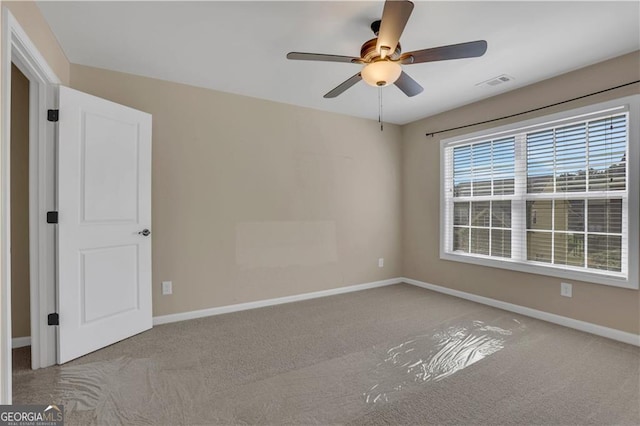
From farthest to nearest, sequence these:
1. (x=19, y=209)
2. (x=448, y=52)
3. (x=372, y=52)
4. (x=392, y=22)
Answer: (x=19, y=209), (x=372, y=52), (x=448, y=52), (x=392, y=22)

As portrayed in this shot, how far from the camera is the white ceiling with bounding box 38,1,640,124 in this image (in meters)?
2.05

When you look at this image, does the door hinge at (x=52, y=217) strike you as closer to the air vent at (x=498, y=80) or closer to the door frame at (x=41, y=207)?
the door frame at (x=41, y=207)

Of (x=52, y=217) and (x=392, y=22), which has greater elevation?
(x=392, y=22)

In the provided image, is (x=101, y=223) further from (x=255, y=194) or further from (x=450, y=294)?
(x=450, y=294)

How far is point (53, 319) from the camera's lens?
7.58 feet

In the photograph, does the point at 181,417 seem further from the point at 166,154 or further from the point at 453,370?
the point at 166,154

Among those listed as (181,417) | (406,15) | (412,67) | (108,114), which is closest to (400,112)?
(412,67)

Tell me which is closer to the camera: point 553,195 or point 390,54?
point 390,54

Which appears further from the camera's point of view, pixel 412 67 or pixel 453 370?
pixel 412 67

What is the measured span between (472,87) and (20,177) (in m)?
4.44

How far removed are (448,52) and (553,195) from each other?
2.17 m

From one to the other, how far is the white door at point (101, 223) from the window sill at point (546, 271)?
12.0ft

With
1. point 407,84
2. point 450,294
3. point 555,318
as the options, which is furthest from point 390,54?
point 450,294

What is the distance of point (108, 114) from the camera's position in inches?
103
